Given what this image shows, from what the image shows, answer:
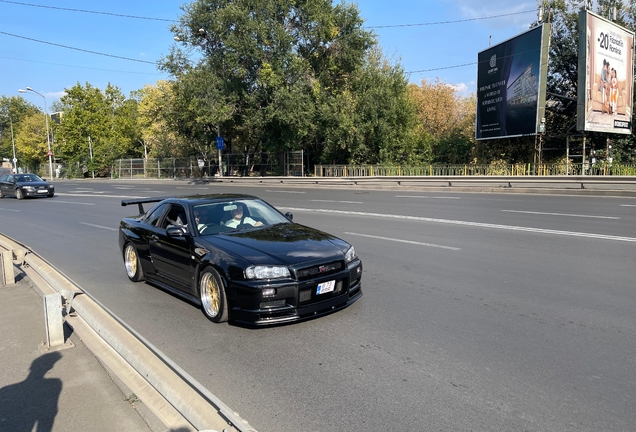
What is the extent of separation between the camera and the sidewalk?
137 inches

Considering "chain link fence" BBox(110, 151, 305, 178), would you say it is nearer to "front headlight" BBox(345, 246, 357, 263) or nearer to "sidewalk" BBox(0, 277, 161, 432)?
"front headlight" BBox(345, 246, 357, 263)

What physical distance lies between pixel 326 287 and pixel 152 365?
6.19 feet

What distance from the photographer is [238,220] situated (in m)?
6.26

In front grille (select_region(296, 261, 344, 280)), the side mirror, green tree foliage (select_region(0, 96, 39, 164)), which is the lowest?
front grille (select_region(296, 261, 344, 280))

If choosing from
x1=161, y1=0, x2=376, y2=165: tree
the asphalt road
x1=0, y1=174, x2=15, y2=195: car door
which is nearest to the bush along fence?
x1=161, y1=0, x2=376, y2=165: tree

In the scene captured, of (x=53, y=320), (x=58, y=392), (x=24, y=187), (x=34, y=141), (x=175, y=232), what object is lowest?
(x=58, y=392)

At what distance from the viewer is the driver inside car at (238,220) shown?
20.1ft

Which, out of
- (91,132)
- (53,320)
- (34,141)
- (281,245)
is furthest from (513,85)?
(34,141)

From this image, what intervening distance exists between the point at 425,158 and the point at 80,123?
166ft

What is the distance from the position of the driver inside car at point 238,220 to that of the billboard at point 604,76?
85.7ft

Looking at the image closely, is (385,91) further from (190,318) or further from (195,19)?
(190,318)

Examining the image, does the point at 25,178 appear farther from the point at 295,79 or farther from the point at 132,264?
the point at 132,264

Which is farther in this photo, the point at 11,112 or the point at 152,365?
the point at 11,112

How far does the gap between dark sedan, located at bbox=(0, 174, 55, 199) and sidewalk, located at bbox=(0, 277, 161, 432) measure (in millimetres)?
24028
